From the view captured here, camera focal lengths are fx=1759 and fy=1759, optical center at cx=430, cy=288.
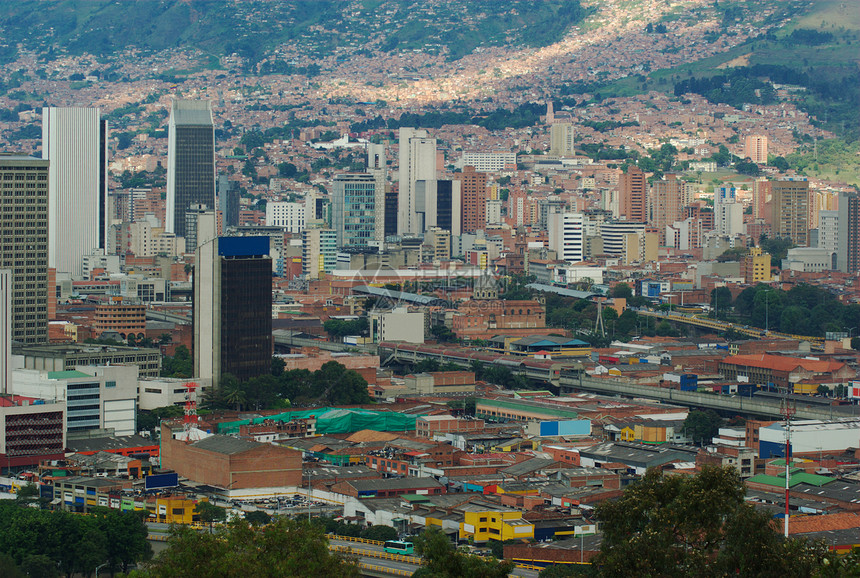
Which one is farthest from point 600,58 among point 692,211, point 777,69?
point 692,211

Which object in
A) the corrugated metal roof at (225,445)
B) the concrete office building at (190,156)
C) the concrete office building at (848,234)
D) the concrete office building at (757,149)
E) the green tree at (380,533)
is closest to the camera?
the green tree at (380,533)

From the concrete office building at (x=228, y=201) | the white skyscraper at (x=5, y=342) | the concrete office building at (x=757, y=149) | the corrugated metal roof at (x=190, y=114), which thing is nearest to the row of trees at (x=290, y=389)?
the white skyscraper at (x=5, y=342)

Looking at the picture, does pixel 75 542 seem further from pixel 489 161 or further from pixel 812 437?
pixel 489 161

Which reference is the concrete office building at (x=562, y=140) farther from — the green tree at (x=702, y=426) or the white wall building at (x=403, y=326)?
the green tree at (x=702, y=426)

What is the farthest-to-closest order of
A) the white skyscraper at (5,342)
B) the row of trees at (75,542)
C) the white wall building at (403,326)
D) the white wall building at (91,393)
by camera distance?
the white wall building at (403,326)
the white skyscraper at (5,342)
the white wall building at (91,393)
the row of trees at (75,542)

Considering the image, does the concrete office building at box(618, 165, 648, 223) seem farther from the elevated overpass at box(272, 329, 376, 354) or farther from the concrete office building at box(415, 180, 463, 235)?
the elevated overpass at box(272, 329, 376, 354)

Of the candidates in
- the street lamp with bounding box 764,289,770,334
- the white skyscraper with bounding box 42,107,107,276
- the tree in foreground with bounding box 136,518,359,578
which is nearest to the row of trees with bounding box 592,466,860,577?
the tree in foreground with bounding box 136,518,359,578
